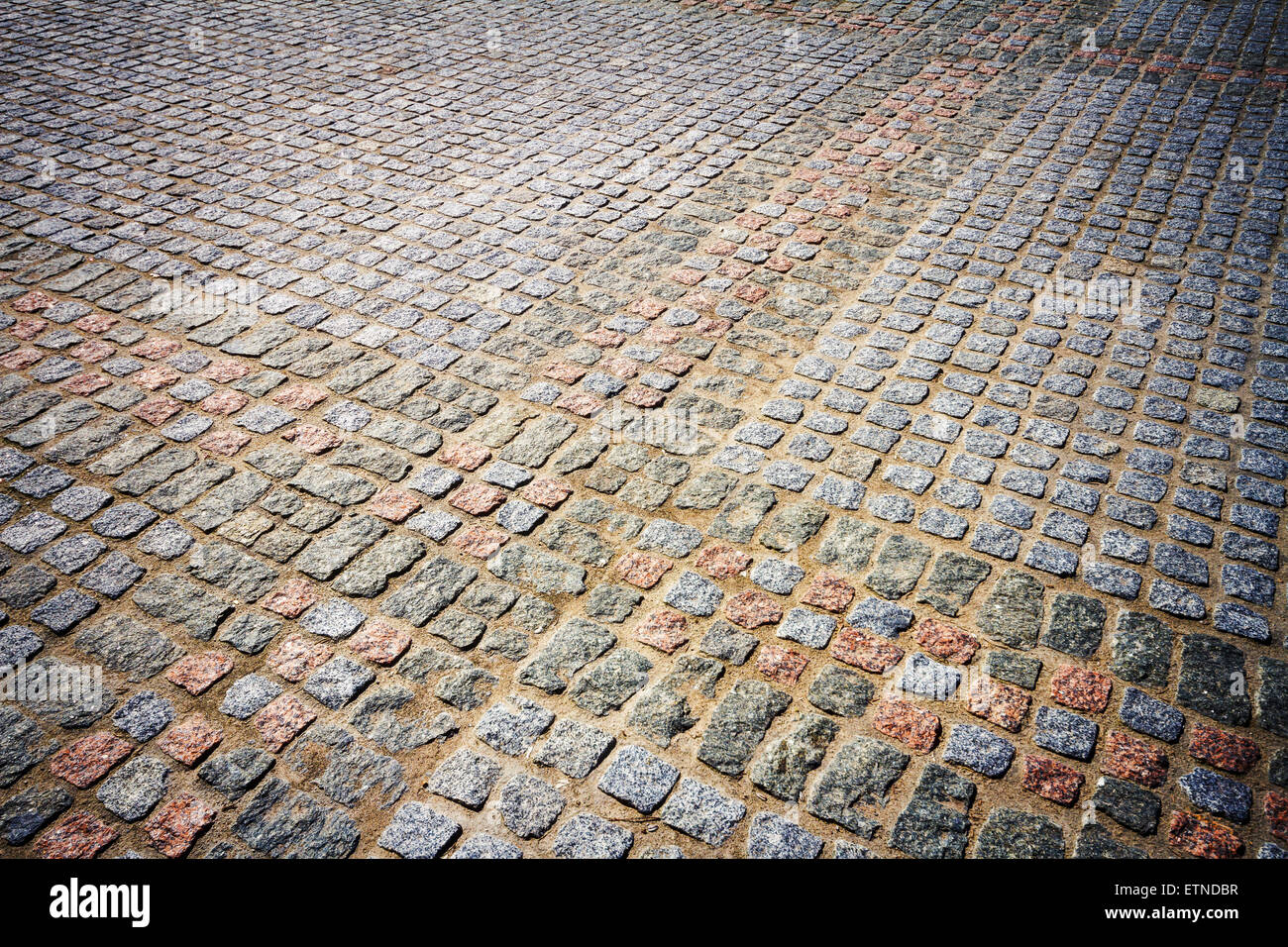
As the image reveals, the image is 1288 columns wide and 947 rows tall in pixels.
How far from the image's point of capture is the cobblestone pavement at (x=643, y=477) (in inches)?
124

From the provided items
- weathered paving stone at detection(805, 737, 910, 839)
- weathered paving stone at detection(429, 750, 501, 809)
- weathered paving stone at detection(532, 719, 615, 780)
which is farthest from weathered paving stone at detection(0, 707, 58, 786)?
weathered paving stone at detection(805, 737, 910, 839)

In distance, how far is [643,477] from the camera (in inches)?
176

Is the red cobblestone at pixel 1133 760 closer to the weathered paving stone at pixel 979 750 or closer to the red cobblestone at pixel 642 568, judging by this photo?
the weathered paving stone at pixel 979 750

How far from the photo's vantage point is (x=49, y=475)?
4.39 m

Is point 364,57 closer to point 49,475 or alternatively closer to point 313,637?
point 49,475

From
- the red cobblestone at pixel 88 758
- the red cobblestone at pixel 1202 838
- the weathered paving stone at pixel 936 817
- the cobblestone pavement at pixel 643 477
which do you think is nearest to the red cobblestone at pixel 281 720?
the cobblestone pavement at pixel 643 477

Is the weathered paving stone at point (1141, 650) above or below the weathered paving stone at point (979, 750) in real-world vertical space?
above

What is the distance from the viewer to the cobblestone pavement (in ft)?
10.3

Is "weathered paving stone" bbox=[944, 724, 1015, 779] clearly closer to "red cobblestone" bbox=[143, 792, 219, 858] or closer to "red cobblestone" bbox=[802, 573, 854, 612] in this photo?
"red cobblestone" bbox=[802, 573, 854, 612]

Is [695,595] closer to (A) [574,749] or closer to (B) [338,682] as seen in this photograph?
(A) [574,749]

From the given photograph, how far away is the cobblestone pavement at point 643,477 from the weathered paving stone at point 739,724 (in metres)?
0.02

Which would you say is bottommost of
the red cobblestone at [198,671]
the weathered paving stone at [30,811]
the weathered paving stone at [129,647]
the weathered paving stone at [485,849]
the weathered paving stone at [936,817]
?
the weathered paving stone at [30,811]

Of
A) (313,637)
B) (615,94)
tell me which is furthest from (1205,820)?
(615,94)
